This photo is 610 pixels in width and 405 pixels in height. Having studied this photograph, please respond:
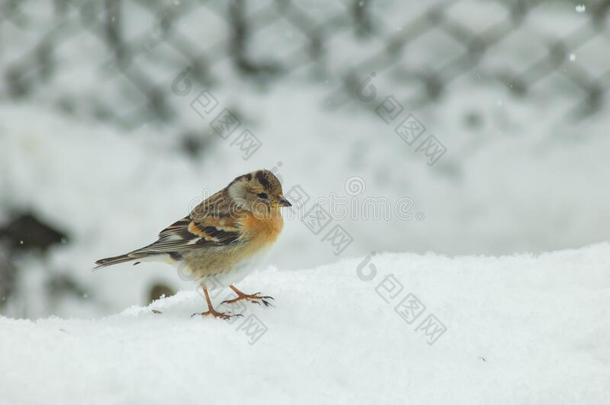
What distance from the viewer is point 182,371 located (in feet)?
8.23

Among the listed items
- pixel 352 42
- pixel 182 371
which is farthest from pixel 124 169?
pixel 182 371

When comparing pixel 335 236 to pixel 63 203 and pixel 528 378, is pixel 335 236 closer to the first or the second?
pixel 63 203

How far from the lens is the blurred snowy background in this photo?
4969 millimetres

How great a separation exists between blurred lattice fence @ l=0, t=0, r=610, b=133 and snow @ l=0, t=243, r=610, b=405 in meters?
2.49

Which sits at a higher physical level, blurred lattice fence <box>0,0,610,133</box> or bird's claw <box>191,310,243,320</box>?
blurred lattice fence <box>0,0,610,133</box>

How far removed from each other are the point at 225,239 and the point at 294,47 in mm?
2995

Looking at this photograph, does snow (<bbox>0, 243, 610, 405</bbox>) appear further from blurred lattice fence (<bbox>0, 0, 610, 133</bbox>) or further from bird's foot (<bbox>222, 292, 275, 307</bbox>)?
blurred lattice fence (<bbox>0, 0, 610, 133</bbox>)

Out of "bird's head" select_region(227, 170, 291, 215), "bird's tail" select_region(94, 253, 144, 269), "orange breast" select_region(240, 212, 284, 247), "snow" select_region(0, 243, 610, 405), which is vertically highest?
"bird's tail" select_region(94, 253, 144, 269)

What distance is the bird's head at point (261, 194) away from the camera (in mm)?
3508

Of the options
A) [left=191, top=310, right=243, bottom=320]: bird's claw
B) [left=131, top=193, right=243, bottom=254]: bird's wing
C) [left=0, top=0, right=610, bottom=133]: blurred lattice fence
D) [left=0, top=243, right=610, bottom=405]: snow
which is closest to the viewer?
[left=0, top=243, right=610, bottom=405]: snow

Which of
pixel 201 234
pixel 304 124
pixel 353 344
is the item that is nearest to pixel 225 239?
pixel 201 234

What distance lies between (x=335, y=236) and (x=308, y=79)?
1.46 meters

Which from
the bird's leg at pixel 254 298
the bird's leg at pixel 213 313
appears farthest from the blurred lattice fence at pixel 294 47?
the bird's leg at pixel 213 313

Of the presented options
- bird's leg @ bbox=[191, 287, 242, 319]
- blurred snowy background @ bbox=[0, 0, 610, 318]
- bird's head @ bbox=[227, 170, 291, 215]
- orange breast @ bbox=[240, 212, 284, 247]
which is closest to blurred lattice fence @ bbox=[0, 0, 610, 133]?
blurred snowy background @ bbox=[0, 0, 610, 318]
